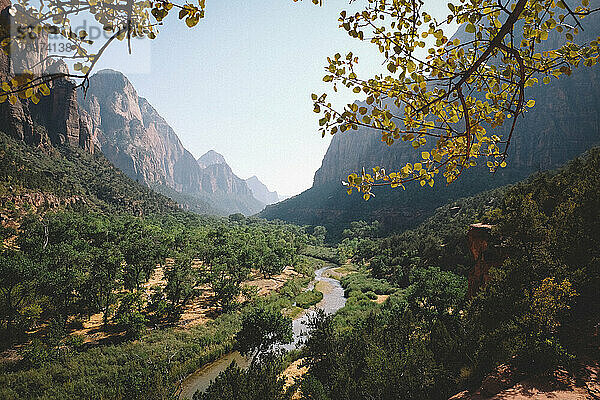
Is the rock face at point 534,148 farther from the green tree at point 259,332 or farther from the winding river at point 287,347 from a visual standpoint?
the green tree at point 259,332

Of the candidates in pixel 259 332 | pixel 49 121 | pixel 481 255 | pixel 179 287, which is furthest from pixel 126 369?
pixel 49 121

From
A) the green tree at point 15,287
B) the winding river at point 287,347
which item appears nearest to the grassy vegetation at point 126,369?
the winding river at point 287,347

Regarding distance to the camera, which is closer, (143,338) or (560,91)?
(143,338)

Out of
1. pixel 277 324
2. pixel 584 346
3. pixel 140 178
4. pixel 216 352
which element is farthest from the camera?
pixel 140 178

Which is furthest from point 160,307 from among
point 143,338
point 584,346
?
point 584,346

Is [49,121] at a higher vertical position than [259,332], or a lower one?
higher

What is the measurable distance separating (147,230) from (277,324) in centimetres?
3480

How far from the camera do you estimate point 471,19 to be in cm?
219

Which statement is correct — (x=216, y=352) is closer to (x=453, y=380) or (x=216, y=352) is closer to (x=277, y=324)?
(x=277, y=324)

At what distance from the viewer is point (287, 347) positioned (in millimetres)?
20797

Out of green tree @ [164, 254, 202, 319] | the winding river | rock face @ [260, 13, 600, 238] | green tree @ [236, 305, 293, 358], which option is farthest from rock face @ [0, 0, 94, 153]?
rock face @ [260, 13, 600, 238]

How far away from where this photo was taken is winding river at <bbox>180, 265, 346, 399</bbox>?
15459 millimetres

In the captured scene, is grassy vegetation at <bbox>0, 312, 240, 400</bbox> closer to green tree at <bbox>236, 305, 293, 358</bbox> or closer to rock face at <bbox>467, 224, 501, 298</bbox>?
green tree at <bbox>236, 305, 293, 358</bbox>

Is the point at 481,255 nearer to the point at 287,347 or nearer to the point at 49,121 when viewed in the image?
the point at 287,347
